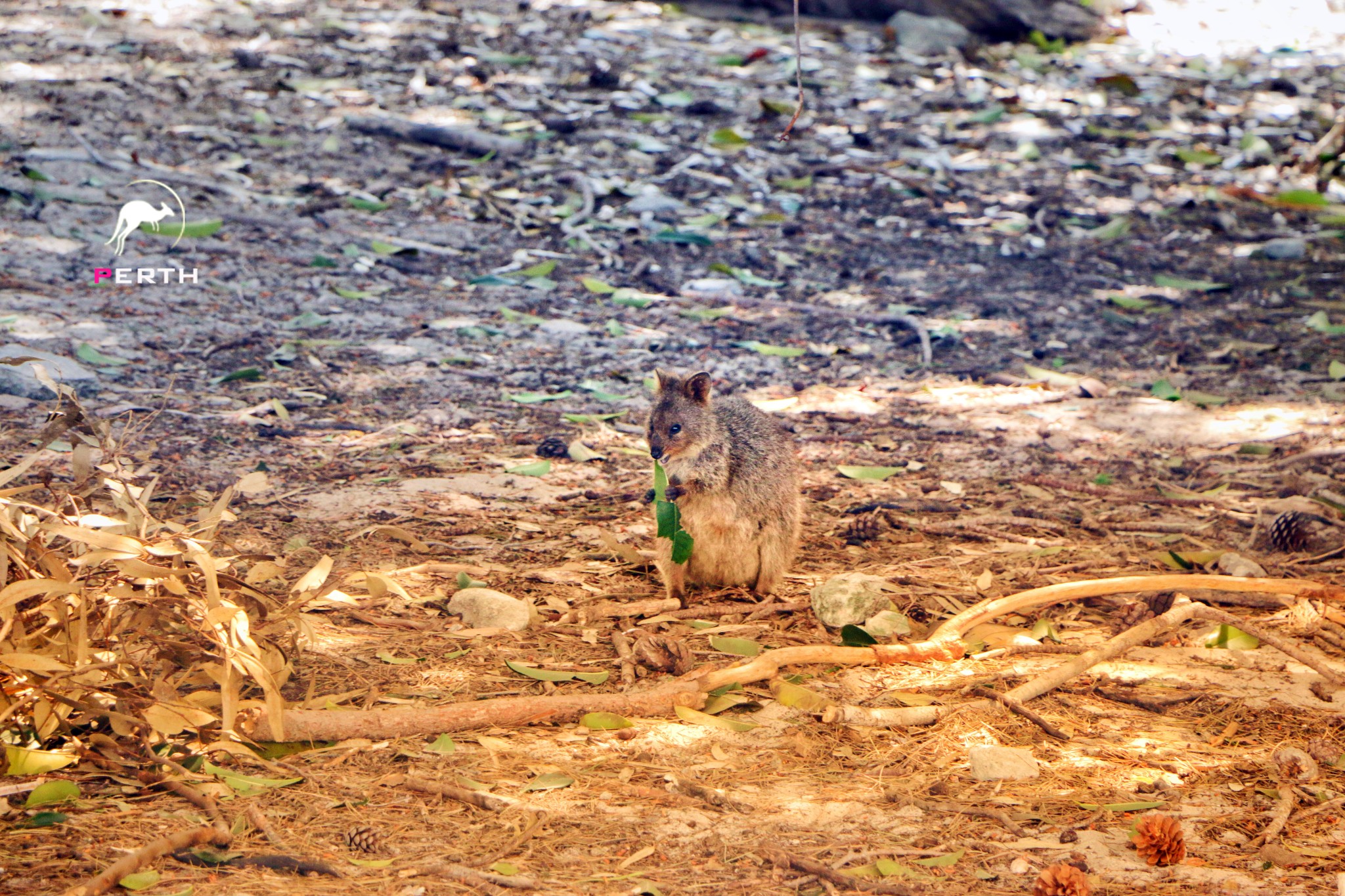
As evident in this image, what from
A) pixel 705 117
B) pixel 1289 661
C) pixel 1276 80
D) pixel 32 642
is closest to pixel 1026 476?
pixel 1289 661

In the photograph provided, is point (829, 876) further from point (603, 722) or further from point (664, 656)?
point (664, 656)

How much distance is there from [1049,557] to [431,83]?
7.65 metres

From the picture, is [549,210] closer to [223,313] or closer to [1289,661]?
[223,313]

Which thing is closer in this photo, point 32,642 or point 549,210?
point 32,642

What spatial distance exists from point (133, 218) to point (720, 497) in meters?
4.95

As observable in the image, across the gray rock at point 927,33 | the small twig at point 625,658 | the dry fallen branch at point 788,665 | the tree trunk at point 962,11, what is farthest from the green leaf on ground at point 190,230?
the gray rock at point 927,33

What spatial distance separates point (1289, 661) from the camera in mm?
3855

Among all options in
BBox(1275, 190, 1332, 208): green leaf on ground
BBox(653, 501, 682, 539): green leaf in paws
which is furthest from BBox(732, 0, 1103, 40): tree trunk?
BBox(653, 501, 682, 539): green leaf in paws

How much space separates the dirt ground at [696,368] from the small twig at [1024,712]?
3 cm

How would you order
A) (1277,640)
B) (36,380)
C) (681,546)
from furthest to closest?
1. (36,380)
2. (681,546)
3. (1277,640)

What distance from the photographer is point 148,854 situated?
2475mm

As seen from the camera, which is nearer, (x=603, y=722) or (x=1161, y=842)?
(x=1161, y=842)

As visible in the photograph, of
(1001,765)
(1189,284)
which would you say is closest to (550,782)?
Result: (1001,765)

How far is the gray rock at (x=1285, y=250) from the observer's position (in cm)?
923
